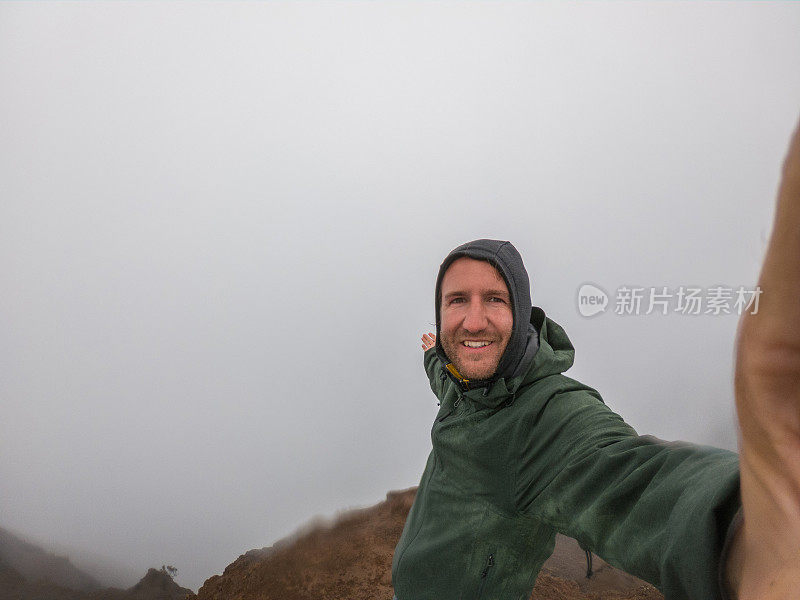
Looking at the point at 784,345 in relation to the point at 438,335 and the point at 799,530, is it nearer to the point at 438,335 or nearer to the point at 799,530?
the point at 799,530

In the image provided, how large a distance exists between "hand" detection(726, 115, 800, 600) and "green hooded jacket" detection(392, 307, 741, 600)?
84 mm

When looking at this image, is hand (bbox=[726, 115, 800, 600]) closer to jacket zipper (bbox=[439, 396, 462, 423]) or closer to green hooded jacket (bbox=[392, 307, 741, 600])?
green hooded jacket (bbox=[392, 307, 741, 600])

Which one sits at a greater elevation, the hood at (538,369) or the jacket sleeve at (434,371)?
the hood at (538,369)

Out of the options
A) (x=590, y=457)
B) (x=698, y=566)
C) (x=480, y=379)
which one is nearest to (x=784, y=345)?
(x=698, y=566)

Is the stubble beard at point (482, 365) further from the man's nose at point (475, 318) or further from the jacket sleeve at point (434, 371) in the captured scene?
the jacket sleeve at point (434, 371)

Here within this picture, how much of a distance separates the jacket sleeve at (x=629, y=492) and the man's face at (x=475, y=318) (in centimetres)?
17

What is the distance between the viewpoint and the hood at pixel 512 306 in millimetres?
943

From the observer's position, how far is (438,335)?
44.4 inches

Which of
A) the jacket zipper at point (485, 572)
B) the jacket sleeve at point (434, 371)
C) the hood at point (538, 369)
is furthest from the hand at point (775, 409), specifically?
the jacket sleeve at point (434, 371)

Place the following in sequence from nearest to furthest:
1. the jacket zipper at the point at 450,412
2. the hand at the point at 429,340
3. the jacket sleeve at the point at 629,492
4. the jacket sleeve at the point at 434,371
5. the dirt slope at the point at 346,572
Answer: the jacket sleeve at the point at 629,492 < the jacket zipper at the point at 450,412 < the jacket sleeve at the point at 434,371 < the hand at the point at 429,340 < the dirt slope at the point at 346,572

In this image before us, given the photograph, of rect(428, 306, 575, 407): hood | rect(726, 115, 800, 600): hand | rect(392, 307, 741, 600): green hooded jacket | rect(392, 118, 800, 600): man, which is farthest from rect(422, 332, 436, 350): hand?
rect(726, 115, 800, 600): hand

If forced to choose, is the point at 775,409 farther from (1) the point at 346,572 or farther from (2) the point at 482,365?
(1) the point at 346,572

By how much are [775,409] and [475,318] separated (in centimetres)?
75

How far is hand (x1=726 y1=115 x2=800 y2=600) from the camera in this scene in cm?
21
